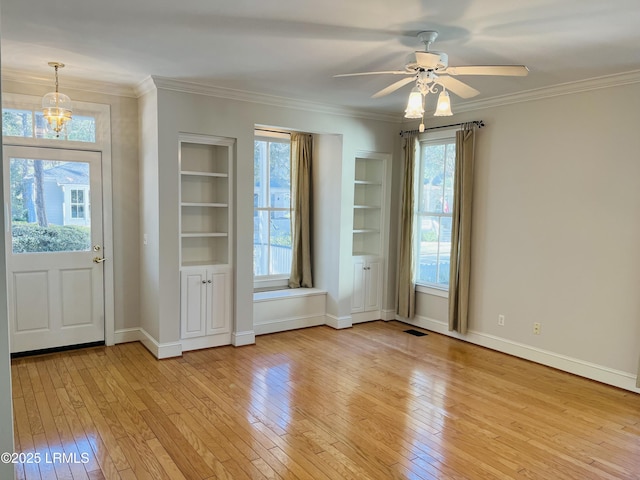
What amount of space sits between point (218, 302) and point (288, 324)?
40.8 inches

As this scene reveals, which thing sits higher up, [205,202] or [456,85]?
[456,85]

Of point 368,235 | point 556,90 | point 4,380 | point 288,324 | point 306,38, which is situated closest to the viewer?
point 4,380

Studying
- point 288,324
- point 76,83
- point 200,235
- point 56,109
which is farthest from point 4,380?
point 288,324

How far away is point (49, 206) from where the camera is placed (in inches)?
175

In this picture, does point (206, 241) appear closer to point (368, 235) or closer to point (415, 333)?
point (368, 235)

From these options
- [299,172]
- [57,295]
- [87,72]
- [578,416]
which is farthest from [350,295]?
[87,72]

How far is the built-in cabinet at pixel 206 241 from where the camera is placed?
464 cm

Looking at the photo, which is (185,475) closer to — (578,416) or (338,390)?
(338,390)

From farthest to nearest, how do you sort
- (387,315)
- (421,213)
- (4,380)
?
(387,315) → (421,213) → (4,380)

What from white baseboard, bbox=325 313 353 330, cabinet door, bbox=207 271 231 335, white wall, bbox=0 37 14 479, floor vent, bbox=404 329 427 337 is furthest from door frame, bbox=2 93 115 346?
floor vent, bbox=404 329 427 337

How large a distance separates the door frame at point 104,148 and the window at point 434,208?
11.5 ft

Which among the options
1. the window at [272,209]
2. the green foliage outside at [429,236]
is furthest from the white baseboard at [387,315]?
the window at [272,209]

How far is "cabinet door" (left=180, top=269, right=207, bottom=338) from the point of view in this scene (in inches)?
181

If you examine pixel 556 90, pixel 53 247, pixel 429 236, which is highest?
pixel 556 90
